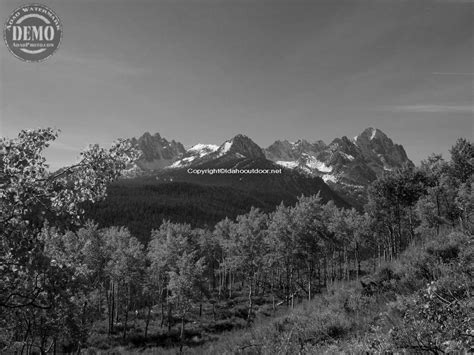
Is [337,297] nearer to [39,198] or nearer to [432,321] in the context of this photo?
[432,321]

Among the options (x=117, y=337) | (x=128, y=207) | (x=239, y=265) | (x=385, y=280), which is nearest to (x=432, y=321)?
(x=385, y=280)

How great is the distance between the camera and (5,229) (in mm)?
5402

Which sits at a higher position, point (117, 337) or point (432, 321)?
point (432, 321)

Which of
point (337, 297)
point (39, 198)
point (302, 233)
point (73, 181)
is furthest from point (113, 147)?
point (302, 233)

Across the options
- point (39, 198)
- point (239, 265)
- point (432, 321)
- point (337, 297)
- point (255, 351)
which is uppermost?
point (39, 198)

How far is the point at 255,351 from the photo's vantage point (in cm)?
1053

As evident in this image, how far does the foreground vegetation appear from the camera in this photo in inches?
219

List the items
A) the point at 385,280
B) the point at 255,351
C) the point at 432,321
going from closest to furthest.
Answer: the point at 432,321, the point at 255,351, the point at 385,280

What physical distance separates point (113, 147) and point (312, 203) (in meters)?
37.5

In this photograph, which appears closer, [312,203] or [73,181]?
[73,181]

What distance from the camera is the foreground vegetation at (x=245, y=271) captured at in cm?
557

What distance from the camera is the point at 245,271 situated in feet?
152

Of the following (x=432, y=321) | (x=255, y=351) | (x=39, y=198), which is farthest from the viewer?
(x=255, y=351)

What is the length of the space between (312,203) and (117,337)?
32125 millimetres
